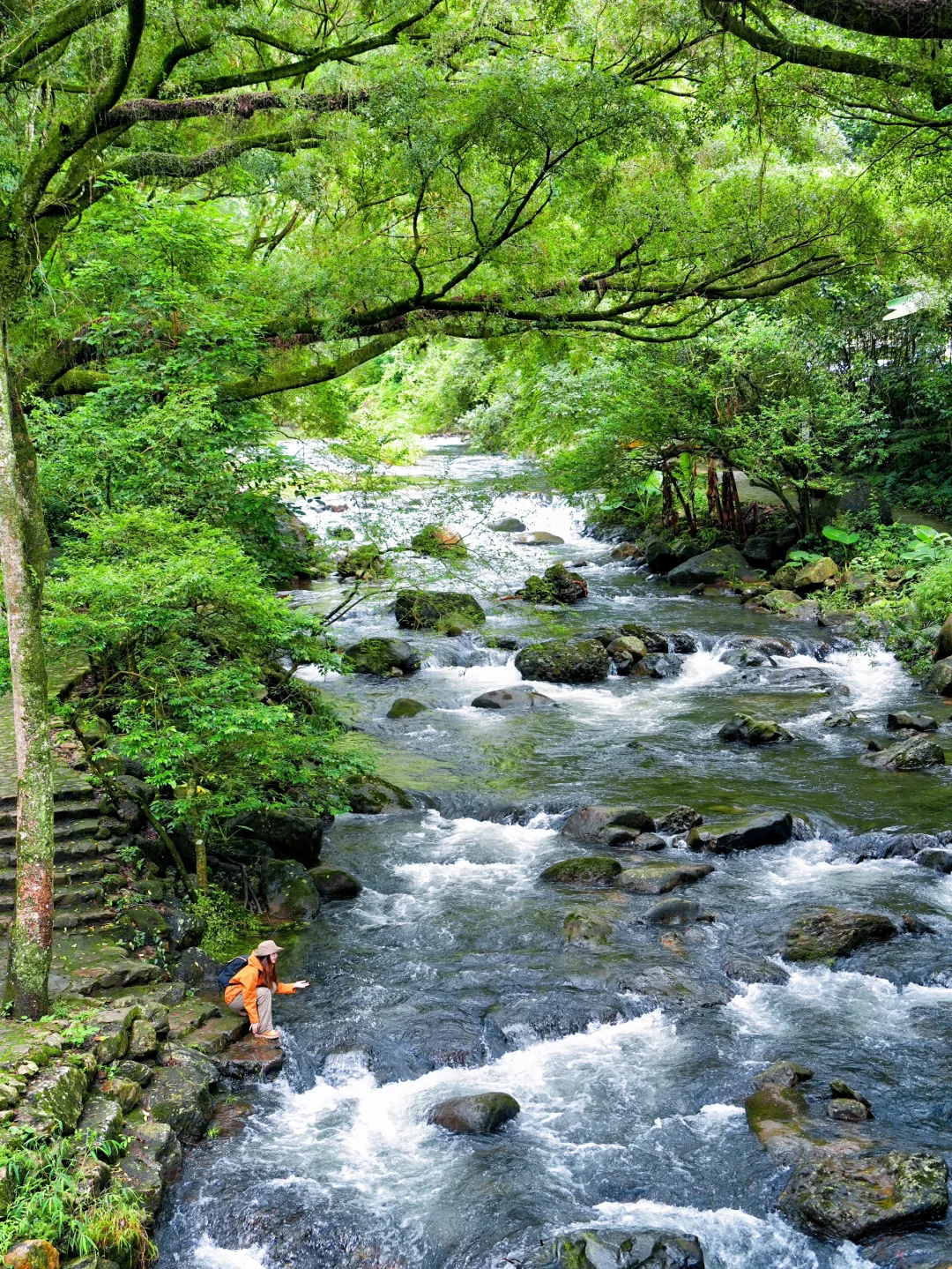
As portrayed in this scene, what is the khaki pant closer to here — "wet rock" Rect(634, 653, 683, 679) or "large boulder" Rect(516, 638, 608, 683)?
"large boulder" Rect(516, 638, 608, 683)

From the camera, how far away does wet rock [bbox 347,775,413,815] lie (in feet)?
43.8

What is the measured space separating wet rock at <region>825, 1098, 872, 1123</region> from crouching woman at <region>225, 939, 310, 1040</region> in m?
4.18

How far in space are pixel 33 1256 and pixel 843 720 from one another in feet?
43.2

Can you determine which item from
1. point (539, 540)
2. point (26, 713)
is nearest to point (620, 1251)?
point (26, 713)

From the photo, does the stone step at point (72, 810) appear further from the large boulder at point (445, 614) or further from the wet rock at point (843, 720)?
the large boulder at point (445, 614)

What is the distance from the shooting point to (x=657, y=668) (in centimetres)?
1912

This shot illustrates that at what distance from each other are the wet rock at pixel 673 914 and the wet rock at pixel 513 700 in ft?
23.8

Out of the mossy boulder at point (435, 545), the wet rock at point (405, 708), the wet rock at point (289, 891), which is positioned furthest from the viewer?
the wet rock at point (405, 708)

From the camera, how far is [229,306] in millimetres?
12844

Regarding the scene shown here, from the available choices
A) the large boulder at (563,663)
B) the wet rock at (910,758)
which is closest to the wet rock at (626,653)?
the large boulder at (563,663)

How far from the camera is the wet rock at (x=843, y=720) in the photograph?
15.7 metres

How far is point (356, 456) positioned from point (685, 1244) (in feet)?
27.7

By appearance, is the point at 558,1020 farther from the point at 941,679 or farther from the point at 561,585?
the point at 561,585

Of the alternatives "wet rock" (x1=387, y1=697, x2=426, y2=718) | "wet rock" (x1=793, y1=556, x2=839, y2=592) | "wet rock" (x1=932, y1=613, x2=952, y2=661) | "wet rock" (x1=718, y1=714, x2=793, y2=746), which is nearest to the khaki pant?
"wet rock" (x1=387, y1=697, x2=426, y2=718)
